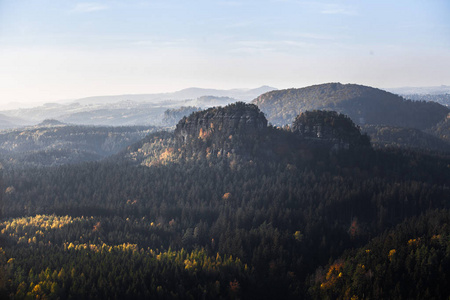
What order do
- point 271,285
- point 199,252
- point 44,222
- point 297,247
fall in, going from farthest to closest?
point 44,222 < point 297,247 < point 199,252 < point 271,285

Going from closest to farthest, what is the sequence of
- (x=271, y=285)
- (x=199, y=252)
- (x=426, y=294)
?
1. (x=426, y=294)
2. (x=271, y=285)
3. (x=199, y=252)

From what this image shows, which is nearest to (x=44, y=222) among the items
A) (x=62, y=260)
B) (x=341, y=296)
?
(x=62, y=260)

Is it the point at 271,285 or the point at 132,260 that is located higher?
the point at 132,260

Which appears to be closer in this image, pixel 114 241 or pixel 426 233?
pixel 426 233

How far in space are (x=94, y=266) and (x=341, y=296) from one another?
84219 mm

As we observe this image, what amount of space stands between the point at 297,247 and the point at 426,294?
64564mm

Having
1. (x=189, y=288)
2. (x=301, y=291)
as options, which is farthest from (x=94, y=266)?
(x=301, y=291)

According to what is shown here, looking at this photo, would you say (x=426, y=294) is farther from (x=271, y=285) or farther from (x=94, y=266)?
(x=94, y=266)

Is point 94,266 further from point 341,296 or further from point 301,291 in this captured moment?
point 341,296

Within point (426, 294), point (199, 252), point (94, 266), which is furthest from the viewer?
point (199, 252)

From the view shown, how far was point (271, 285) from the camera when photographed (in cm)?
14950

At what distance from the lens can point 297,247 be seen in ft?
568

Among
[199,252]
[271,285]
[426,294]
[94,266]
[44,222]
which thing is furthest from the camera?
[44,222]

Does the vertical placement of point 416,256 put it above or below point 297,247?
above
